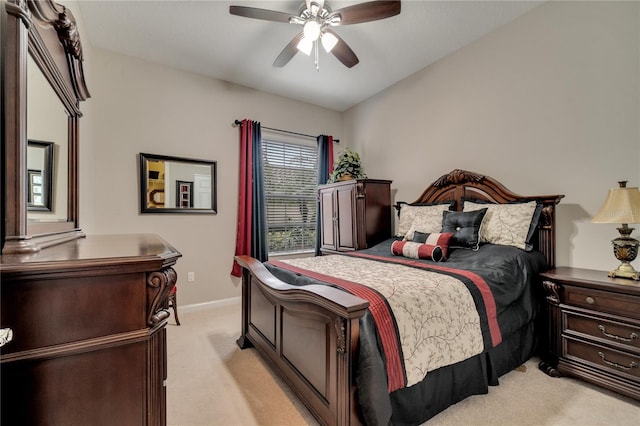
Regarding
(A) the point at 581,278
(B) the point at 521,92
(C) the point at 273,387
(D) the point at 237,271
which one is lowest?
(C) the point at 273,387

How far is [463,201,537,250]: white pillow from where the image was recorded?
2389mm

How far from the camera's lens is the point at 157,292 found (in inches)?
33.9

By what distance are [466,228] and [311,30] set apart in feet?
7.02

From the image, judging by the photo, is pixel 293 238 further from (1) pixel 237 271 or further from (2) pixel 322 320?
(2) pixel 322 320

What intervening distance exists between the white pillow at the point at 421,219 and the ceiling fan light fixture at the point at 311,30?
2029 millimetres

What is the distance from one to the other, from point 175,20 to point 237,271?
2.81m

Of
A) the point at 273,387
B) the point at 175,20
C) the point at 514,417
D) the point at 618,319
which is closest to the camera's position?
the point at 514,417

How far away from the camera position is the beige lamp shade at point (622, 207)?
1820 millimetres

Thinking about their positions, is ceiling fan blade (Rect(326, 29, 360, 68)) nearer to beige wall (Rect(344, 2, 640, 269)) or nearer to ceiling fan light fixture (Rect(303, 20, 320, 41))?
ceiling fan light fixture (Rect(303, 20, 320, 41))

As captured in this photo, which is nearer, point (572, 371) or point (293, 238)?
point (572, 371)

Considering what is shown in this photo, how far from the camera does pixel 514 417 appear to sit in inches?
63.1

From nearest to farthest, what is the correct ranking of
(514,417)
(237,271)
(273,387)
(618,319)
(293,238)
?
(514,417)
(618,319)
(273,387)
(237,271)
(293,238)

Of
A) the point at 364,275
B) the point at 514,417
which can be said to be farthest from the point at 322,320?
the point at 514,417

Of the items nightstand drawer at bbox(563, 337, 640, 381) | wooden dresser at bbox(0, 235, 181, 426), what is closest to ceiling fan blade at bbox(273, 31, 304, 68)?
wooden dresser at bbox(0, 235, 181, 426)
